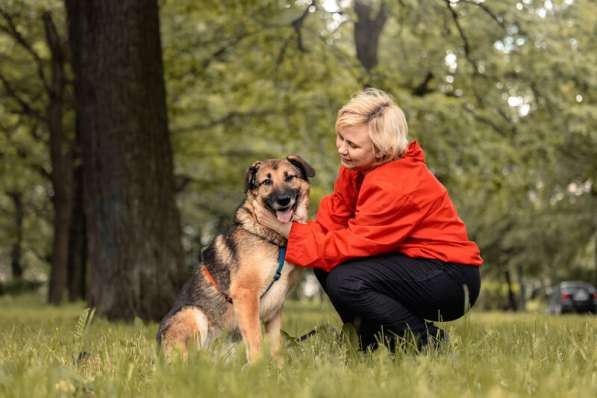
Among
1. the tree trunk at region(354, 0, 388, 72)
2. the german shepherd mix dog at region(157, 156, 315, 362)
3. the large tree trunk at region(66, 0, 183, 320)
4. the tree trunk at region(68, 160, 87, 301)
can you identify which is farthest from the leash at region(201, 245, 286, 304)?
the tree trunk at region(68, 160, 87, 301)

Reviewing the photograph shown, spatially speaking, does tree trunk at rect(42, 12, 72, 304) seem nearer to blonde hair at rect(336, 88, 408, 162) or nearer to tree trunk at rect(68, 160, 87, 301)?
tree trunk at rect(68, 160, 87, 301)

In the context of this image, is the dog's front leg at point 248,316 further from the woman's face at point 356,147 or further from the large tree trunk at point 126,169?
the large tree trunk at point 126,169

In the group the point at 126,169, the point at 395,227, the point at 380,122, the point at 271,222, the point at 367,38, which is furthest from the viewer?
the point at 367,38

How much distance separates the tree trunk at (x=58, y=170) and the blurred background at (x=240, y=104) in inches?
1.5

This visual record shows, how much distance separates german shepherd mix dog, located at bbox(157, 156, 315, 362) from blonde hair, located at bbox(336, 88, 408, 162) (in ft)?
1.61

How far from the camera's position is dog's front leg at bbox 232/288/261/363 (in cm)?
417

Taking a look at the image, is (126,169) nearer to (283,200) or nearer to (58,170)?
(283,200)

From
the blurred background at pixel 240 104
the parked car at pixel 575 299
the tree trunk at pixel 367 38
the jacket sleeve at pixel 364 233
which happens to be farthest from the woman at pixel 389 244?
the parked car at pixel 575 299

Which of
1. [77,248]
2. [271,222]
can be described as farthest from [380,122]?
[77,248]

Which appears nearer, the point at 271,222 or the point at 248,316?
the point at 248,316

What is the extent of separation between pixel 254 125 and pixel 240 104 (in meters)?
0.83

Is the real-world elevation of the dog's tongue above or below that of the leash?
above

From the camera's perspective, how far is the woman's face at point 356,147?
14.1 ft

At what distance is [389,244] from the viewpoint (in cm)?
421
